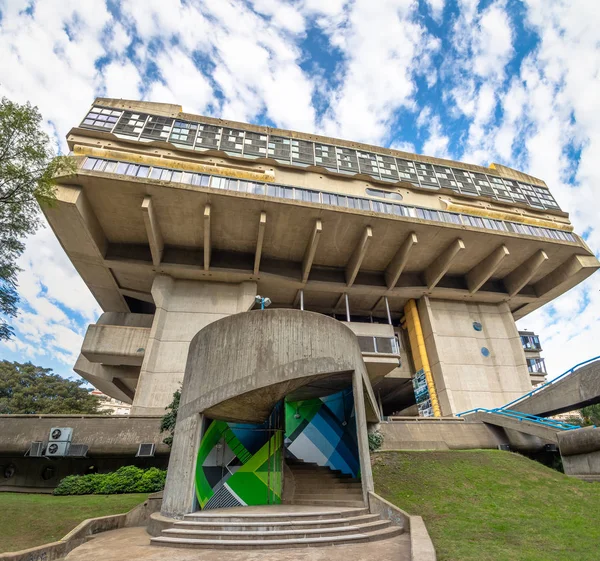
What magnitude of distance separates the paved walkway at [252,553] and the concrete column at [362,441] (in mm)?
1900

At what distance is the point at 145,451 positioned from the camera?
1516 cm

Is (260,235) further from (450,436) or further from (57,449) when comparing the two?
(450,436)

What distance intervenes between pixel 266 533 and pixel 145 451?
10793mm

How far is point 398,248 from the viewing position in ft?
81.0

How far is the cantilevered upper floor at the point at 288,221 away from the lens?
20486 millimetres

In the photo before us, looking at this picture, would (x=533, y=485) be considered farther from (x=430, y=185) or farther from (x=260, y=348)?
(x=430, y=185)

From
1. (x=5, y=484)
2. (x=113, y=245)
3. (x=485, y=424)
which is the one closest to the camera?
(x=5, y=484)

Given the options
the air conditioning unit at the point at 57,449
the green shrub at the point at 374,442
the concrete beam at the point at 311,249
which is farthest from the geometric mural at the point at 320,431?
the concrete beam at the point at 311,249

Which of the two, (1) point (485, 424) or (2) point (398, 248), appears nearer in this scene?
(1) point (485, 424)

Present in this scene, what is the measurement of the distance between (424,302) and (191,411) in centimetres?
2227

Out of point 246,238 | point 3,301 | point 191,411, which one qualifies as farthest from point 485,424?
point 3,301

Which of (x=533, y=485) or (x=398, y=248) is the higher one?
(x=398, y=248)

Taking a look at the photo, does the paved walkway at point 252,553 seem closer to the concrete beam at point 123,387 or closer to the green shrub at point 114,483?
the green shrub at point 114,483

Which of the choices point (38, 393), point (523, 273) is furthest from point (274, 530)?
point (38, 393)
